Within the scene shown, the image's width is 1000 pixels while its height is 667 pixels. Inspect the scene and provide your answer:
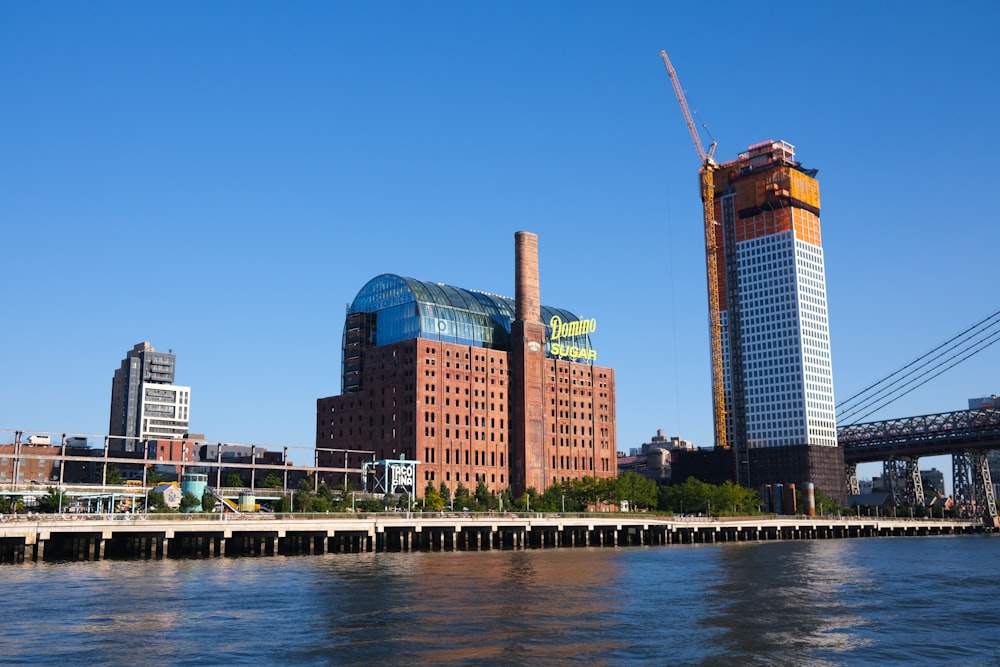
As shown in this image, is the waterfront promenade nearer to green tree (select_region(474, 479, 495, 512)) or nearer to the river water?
the river water

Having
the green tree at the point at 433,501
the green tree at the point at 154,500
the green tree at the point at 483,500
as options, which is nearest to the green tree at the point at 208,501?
the green tree at the point at 154,500

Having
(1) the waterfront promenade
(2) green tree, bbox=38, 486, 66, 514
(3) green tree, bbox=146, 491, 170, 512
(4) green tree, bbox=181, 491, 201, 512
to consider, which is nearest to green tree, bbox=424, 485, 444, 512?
(1) the waterfront promenade

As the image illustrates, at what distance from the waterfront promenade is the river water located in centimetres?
515

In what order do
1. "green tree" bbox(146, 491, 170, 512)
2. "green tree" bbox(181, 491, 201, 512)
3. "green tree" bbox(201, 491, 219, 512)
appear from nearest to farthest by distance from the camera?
"green tree" bbox(181, 491, 201, 512)
"green tree" bbox(146, 491, 170, 512)
"green tree" bbox(201, 491, 219, 512)

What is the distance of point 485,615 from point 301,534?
67.8 m

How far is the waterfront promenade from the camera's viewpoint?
101 metres

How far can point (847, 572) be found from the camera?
98.8 meters

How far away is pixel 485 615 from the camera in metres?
59.1

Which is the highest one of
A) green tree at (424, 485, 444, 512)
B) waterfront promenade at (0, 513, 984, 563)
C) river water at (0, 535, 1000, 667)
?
green tree at (424, 485, 444, 512)

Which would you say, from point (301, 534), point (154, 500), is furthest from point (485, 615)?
point (154, 500)

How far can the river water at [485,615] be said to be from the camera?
4662cm

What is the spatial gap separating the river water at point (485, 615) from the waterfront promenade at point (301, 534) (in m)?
5.15

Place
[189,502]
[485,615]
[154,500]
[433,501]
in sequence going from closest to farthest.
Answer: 1. [485,615]
2. [189,502]
3. [154,500]
4. [433,501]

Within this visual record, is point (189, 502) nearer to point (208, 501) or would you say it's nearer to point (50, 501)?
point (208, 501)
